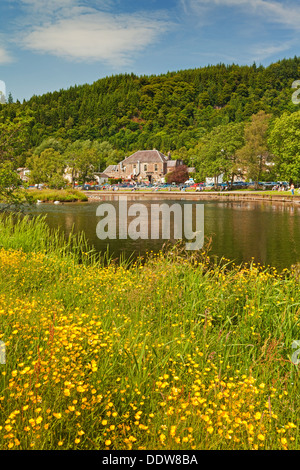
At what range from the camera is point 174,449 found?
2.89 metres

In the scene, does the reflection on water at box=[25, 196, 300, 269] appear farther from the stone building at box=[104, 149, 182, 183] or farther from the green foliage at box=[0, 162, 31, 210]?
the stone building at box=[104, 149, 182, 183]

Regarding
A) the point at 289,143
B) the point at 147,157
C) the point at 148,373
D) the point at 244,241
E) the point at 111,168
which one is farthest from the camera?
the point at 111,168

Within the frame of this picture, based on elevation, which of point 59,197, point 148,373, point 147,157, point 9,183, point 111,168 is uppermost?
point 147,157

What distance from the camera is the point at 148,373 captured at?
3.90 meters

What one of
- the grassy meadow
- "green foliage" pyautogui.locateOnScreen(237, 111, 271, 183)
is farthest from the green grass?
the grassy meadow

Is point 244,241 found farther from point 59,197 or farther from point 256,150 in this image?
point 256,150

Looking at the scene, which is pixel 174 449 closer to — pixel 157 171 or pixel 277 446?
pixel 277 446

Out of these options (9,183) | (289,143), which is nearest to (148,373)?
(9,183)

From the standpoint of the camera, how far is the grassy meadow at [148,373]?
3.11 meters

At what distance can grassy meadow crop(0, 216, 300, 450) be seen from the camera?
10.2ft

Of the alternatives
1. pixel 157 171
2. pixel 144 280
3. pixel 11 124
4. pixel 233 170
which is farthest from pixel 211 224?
pixel 157 171

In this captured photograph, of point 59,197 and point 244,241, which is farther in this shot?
point 59,197

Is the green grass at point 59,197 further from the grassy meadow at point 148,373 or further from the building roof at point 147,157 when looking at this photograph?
the building roof at point 147,157

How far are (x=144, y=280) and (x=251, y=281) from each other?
235 centimetres
